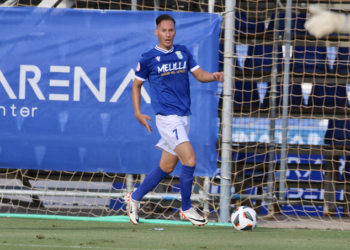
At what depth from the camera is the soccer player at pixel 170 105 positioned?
3.76 meters

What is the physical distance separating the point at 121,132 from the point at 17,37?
1.57 metres

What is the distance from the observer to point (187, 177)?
382cm

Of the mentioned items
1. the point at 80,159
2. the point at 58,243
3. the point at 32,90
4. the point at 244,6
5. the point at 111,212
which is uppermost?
the point at 244,6

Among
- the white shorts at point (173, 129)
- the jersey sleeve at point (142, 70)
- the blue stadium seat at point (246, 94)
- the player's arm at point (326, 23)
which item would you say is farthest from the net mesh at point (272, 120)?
the player's arm at point (326, 23)

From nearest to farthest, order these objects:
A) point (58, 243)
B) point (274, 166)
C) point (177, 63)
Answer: point (58, 243)
point (177, 63)
point (274, 166)

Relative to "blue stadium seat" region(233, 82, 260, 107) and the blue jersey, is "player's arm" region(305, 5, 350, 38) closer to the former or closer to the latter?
the blue jersey

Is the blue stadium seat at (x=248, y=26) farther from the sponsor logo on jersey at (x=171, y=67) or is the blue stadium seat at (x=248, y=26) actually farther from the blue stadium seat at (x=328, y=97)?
the sponsor logo on jersey at (x=171, y=67)

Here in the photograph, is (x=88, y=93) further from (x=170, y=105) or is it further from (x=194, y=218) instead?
(x=194, y=218)

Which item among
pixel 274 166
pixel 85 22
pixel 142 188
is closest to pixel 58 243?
pixel 142 188

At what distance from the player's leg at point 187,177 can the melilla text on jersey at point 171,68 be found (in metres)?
0.61

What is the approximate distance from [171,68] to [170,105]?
31 centimetres

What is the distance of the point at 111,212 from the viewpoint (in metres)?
6.02

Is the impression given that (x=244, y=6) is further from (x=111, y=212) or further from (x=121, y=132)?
(x=111, y=212)

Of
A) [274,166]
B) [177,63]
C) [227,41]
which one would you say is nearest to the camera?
[177,63]
